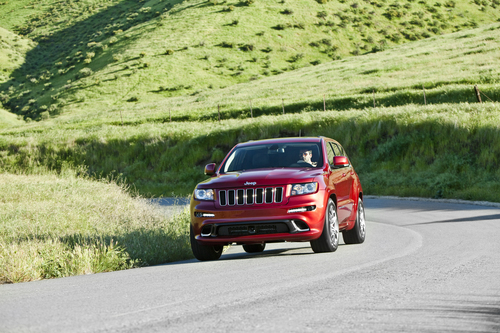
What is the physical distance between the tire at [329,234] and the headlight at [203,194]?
1.69 metres

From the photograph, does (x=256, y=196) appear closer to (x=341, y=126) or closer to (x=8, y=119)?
(x=341, y=126)

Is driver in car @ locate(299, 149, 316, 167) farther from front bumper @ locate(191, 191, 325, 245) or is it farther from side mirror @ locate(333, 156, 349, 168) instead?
front bumper @ locate(191, 191, 325, 245)

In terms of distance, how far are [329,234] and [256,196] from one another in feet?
4.23

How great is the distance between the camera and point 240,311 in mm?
6117

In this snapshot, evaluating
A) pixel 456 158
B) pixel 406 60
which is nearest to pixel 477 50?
pixel 406 60

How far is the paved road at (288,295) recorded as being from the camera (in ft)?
18.4

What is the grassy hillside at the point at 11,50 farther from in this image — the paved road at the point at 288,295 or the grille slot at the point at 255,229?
the paved road at the point at 288,295

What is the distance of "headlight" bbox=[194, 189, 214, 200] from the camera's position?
9.72 metres

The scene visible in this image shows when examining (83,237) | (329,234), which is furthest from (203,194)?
(83,237)

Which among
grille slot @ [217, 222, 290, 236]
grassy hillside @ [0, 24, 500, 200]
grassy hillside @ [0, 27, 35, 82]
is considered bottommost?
grassy hillside @ [0, 27, 35, 82]

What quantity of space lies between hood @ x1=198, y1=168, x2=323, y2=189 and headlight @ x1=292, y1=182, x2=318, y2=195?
0.07 metres

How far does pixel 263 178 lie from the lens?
9.59 meters

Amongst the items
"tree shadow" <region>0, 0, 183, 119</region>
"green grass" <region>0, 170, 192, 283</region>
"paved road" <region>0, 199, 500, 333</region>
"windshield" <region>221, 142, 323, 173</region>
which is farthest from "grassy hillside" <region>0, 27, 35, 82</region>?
"paved road" <region>0, 199, 500, 333</region>

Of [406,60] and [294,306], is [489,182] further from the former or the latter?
[406,60]
